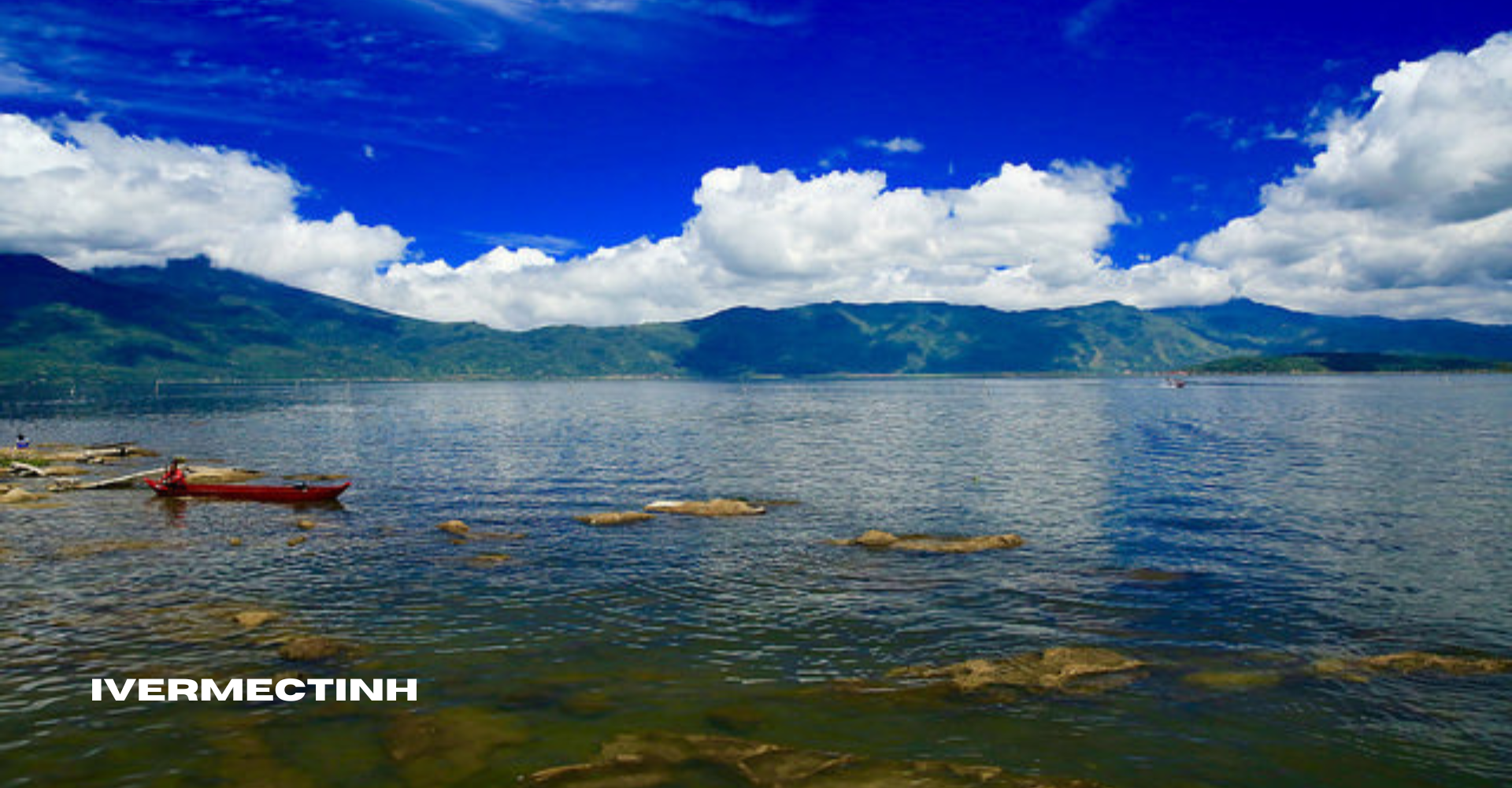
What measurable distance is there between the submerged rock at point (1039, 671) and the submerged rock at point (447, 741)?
12734mm

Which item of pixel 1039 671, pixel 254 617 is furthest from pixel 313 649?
pixel 1039 671

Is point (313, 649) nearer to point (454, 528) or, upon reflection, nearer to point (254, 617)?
point (254, 617)

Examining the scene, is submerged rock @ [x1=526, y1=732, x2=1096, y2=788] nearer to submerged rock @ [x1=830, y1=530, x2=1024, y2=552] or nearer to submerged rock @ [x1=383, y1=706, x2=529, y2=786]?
submerged rock @ [x1=383, y1=706, x2=529, y2=786]

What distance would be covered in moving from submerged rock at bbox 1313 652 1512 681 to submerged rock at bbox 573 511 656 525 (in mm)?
38307

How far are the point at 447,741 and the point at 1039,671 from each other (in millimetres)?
18768

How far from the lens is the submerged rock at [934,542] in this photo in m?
44.8

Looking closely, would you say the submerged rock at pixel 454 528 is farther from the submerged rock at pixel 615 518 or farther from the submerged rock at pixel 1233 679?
the submerged rock at pixel 1233 679

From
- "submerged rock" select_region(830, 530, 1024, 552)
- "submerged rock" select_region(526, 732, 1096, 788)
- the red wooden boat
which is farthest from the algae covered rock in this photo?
"submerged rock" select_region(526, 732, 1096, 788)

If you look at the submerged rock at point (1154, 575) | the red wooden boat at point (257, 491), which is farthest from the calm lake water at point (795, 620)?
the red wooden boat at point (257, 491)

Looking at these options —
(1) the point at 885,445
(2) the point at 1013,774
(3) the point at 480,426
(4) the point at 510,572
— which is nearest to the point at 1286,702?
(2) the point at 1013,774

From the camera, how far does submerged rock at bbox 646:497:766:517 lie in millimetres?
55750

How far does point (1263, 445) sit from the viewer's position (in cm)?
10125

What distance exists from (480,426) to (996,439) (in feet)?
312

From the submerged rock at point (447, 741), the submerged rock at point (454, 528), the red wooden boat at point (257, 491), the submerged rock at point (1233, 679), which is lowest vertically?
the submerged rock at point (1233, 679)
